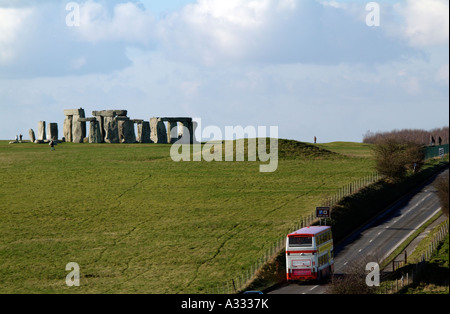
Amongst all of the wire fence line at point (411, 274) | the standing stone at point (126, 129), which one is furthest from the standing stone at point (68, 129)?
the wire fence line at point (411, 274)

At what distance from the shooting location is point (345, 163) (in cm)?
10662

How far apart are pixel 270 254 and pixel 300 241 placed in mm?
7864

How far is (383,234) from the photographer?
7162cm

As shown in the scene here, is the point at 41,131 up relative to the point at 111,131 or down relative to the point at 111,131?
up

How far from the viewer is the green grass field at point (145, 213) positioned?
57.7 meters

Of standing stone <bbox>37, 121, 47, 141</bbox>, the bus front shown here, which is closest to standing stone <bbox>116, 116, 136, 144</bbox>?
standing stone <bbox>37, 121, 47, 141</bbox>

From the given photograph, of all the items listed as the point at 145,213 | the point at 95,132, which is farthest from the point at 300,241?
the point at 95,132

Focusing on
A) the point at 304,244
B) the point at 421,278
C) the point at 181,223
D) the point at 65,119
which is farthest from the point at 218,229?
the point at 65,119

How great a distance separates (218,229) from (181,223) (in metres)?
4.52

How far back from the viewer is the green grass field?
57.7 meters

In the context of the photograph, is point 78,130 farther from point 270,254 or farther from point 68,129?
point 270,254

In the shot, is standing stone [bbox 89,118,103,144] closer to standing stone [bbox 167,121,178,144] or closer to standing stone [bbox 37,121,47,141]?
standing stone [bbox 37,121,47,141]

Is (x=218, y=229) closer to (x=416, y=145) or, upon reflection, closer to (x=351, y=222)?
(x=351, y=222)
